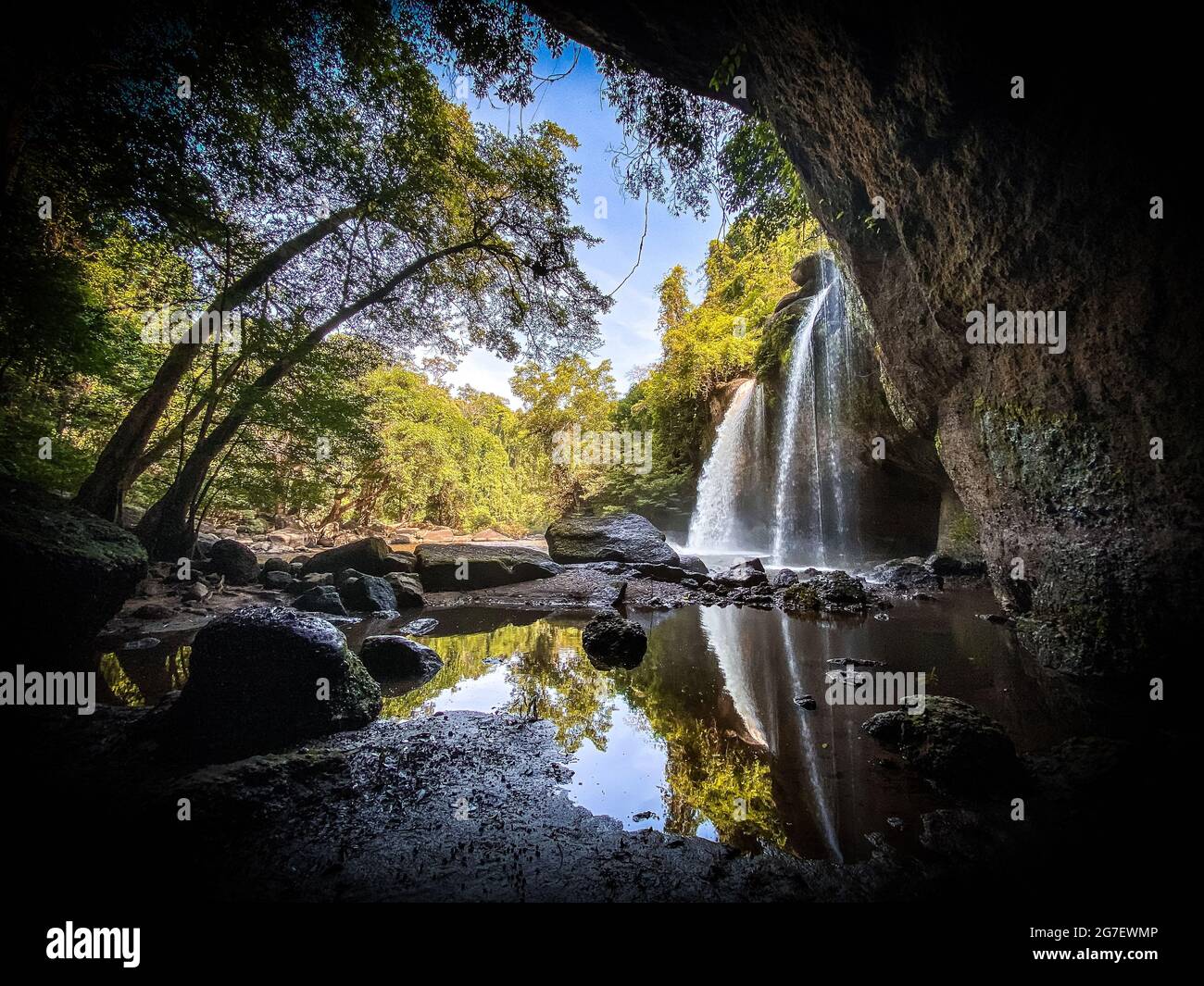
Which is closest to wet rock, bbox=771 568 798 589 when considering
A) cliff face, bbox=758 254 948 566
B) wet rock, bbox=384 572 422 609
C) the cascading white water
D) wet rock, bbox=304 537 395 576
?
cliff face, bbox=758 254 948 566

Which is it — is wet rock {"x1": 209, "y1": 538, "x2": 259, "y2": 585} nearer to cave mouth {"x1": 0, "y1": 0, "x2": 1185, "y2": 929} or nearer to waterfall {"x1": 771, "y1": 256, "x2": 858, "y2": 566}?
cave mouth {"x1": 0, "y1": 0, "x2": 1185, "y2": 929}

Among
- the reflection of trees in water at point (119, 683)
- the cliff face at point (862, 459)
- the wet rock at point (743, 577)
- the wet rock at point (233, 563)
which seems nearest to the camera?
the reflection of trees in water at point (119, 683)

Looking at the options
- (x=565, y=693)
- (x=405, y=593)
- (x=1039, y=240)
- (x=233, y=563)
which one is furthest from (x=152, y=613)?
(x=1039, y=240)

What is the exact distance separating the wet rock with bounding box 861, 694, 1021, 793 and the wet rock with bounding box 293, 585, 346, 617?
649 cm

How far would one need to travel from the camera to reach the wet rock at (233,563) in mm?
7316

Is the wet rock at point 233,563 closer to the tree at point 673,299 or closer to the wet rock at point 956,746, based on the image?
the wet rock at point 956,746

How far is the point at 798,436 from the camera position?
44.7 feet

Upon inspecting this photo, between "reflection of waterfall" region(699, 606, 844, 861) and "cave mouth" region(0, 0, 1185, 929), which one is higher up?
"cave mouth" region(0, 0, 1185, 929)

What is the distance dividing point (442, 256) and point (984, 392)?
10422 millimetres

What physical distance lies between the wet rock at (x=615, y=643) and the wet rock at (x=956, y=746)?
7.09 feet

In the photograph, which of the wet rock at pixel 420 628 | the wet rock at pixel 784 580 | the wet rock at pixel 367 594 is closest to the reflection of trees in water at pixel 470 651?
the wet rock at pixel 420 628

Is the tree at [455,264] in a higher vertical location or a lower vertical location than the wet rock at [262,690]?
higher

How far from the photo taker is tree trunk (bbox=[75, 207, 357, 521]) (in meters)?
6.25
